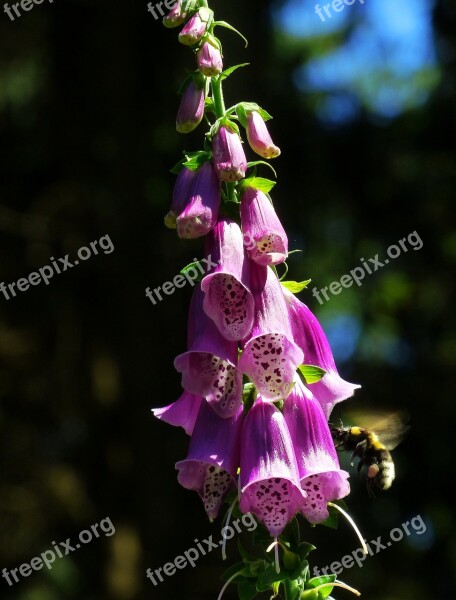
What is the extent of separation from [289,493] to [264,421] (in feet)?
0.39

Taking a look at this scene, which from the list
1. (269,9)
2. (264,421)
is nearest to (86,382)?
(269,9)

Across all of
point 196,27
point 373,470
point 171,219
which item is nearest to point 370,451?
point 373,470

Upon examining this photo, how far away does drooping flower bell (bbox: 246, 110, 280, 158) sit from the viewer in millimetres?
1579

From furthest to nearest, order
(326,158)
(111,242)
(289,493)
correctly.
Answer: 1. (326,158)
2. (111,242)
3. (289,493)

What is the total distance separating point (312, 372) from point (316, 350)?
0.26 feet

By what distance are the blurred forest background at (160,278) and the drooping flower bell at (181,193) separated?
4362 mm

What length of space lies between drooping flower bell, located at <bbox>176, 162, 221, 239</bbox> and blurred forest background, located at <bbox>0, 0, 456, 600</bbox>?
4426 millimetres

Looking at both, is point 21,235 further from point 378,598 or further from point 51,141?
point 378,598

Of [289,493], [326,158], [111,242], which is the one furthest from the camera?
[326,158]

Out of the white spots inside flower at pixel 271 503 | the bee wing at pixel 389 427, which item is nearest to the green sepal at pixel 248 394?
the white spots inside flower at pixel 271 503

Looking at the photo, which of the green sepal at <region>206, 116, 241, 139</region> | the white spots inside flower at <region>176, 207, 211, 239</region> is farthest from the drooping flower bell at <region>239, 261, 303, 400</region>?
the green sepal at <region>206, 116, 241, 139</region>

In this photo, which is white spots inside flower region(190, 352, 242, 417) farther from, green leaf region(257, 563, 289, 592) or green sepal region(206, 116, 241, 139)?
green sepal region(206, 116, 241, 139)

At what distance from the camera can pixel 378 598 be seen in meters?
6.55

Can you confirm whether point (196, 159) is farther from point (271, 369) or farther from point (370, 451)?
point (370, 451)
